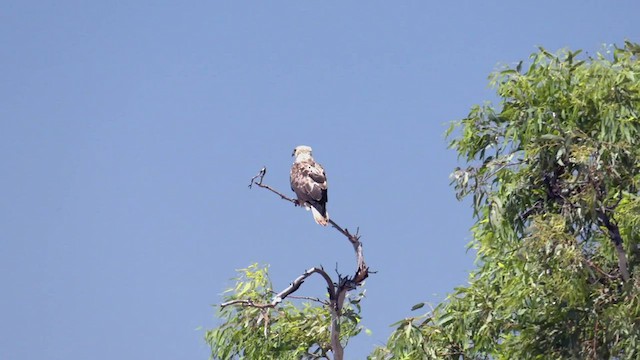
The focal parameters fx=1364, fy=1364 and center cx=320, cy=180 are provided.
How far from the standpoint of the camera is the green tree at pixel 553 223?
13273mm

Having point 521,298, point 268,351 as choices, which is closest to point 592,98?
point 521,298

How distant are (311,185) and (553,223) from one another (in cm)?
292

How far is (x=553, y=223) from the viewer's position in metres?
13.1

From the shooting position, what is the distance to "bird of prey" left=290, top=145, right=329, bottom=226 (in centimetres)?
1457

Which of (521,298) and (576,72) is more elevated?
(576,72)

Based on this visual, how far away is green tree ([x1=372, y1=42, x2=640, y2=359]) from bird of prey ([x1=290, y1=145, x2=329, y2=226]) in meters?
1.47

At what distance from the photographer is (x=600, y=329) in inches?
538

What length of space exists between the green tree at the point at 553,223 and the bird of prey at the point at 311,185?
4.81 ft

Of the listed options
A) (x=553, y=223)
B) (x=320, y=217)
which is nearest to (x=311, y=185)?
(x=320, y=217)

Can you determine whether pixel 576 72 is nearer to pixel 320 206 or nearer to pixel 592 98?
pixel 592 98

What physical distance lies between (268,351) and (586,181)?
14.8 feet

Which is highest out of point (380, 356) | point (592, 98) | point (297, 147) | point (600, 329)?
point (297, 147)

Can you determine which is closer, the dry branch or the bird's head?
the dry branch

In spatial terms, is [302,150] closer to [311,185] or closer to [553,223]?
[311,185]
